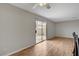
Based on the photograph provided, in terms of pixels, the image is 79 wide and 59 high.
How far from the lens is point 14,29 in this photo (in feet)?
12.6

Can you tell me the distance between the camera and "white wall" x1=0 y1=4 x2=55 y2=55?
3.29 metres

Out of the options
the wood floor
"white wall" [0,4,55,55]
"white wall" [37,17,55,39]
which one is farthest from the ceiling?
the wood floor

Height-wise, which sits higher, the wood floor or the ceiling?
the ceiling

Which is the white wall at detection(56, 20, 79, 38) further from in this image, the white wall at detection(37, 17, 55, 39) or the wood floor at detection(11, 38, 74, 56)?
the white wall at detection(37, 17, 55, 39)

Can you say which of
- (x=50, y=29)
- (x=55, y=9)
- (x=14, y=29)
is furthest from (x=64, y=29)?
(x=14, y=29)

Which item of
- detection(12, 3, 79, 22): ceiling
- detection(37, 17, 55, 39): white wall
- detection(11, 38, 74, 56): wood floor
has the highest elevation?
detection(12, 3, 79, 22): ceiling

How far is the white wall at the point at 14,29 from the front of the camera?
10.8 ft

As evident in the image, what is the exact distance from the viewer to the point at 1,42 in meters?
3.21

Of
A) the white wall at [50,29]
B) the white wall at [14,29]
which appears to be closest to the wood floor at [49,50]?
Result: the white wall at [14,29]

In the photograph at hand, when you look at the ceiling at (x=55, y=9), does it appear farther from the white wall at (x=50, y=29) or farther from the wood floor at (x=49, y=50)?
the wood floor at (x=49, y=50)

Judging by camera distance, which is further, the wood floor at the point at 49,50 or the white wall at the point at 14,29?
the wood floor at the point at 49,50

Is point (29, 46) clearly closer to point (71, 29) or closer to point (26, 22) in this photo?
point (26, 22)

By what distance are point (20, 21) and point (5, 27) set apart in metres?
0.98

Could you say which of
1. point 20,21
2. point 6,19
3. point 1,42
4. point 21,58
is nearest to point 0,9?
point 6,19
